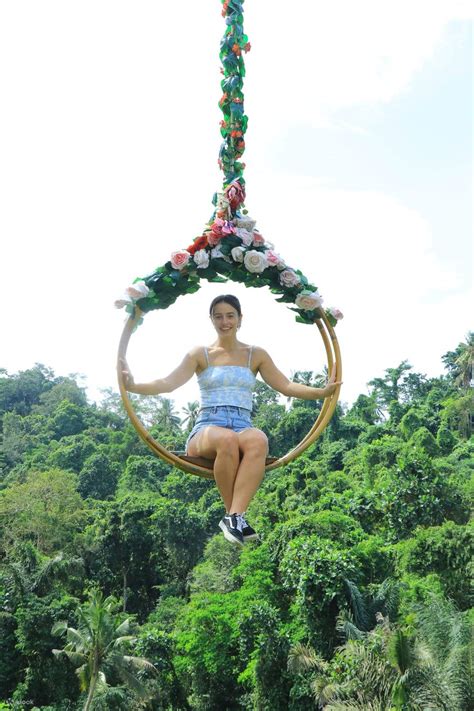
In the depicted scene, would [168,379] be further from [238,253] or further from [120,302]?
[238,253]

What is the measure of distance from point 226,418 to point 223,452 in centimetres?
25

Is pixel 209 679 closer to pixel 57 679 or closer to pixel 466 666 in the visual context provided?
pixel 57 679

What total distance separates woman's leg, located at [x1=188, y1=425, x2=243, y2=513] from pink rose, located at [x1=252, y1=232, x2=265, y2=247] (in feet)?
3.67

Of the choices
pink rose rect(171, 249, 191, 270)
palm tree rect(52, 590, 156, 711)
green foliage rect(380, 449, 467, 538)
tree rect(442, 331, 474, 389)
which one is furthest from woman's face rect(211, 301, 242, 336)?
tree rect(442, 331, 474, 389)

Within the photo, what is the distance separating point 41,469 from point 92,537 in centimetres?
856

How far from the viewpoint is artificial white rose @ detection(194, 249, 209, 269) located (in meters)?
4.64

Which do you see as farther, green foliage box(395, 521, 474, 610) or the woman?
green foliage box(395, 521, 474, 610)

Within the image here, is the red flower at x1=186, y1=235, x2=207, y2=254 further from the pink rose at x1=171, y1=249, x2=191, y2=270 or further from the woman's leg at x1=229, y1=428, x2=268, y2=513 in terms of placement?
the woman's leg at x1=229, y1=428, x2=268, y2=513

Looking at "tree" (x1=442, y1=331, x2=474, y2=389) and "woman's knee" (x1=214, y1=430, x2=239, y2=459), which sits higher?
"tree" (x1=442, y1=331, x2=474, y2=389)

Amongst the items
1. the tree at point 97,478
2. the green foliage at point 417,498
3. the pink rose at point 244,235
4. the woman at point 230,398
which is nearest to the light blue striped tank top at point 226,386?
the woman at point 230,398

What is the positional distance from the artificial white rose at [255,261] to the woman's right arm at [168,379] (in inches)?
22.6

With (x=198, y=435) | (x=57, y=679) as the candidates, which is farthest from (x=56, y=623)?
(x=198, y=435)

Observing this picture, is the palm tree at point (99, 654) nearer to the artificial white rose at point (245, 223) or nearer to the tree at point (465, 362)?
the artificial white rose at point (245, 223)

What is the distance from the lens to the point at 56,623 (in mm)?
18984
